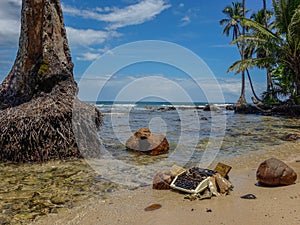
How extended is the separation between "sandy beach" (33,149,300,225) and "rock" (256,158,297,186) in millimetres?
127

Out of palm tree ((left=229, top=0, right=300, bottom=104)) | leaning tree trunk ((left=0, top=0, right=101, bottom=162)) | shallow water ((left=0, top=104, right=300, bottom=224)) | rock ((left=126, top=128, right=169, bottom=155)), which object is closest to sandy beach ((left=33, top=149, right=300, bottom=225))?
shallow water ((left=0, top=104, right=300, bottom=224))

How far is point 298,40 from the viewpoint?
1722 centimetres

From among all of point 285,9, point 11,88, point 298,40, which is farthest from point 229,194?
point 285,9

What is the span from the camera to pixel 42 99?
24.8ft

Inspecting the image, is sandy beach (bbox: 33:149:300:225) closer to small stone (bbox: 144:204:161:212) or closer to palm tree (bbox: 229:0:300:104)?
small stone (bbox: 144:204:161:212)

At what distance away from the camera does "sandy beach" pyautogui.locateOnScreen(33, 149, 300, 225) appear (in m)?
3.28

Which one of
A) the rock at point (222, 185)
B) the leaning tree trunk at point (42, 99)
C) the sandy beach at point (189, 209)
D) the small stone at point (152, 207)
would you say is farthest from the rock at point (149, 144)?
the small stone at point (152, 207)

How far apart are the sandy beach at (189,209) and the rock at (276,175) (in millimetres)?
127

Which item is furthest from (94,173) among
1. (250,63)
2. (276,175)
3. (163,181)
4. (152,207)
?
(250,63)

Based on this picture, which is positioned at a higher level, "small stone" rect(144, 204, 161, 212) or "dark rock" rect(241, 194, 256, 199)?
"dark rock" rect(241, 194, 256, 199)

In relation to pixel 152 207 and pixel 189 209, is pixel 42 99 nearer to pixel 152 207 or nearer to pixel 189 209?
pixel 152 207

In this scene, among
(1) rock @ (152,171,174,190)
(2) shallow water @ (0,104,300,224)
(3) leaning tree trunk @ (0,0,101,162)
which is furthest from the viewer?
(3) leaning tree trunk @ (0,0,101,162)

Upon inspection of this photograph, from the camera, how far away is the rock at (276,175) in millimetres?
4480

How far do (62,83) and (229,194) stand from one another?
5922 millimetres
